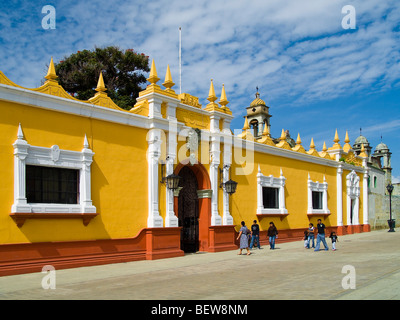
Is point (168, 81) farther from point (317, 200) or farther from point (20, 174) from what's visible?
point (317, 200)

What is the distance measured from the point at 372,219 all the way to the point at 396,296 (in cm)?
2546

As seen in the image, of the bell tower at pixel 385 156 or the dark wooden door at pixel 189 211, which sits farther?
the bell tower at pixel 385 156

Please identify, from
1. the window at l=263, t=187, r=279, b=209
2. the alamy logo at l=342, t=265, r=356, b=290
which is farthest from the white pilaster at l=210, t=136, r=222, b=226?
the alamy logo at l=342, t=265, r=356, b=290

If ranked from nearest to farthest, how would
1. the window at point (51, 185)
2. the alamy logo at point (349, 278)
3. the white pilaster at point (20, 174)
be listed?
the alamy logo at point (349, 278), the white pilaster at point (20, 174), the window at point (51, 185)

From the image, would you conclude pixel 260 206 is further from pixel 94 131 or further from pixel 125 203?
pixel 94 131

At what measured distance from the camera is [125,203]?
13477 millimetres

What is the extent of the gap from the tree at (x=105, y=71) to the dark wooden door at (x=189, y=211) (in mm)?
11530

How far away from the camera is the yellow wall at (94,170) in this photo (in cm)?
1084

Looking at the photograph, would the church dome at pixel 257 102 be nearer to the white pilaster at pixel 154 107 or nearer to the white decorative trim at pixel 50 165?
the white pilaster at pixel 154 107

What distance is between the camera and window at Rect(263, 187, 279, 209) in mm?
19422

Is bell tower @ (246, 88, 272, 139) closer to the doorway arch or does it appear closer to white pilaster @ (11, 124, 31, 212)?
the doorway arch

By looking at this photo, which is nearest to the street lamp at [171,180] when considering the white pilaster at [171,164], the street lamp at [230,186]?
the white pilaster at [171,164]

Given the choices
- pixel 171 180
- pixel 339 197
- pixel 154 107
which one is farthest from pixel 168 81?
pixel 339 197

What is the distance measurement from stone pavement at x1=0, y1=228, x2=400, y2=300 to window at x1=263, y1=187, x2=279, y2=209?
579 cm
